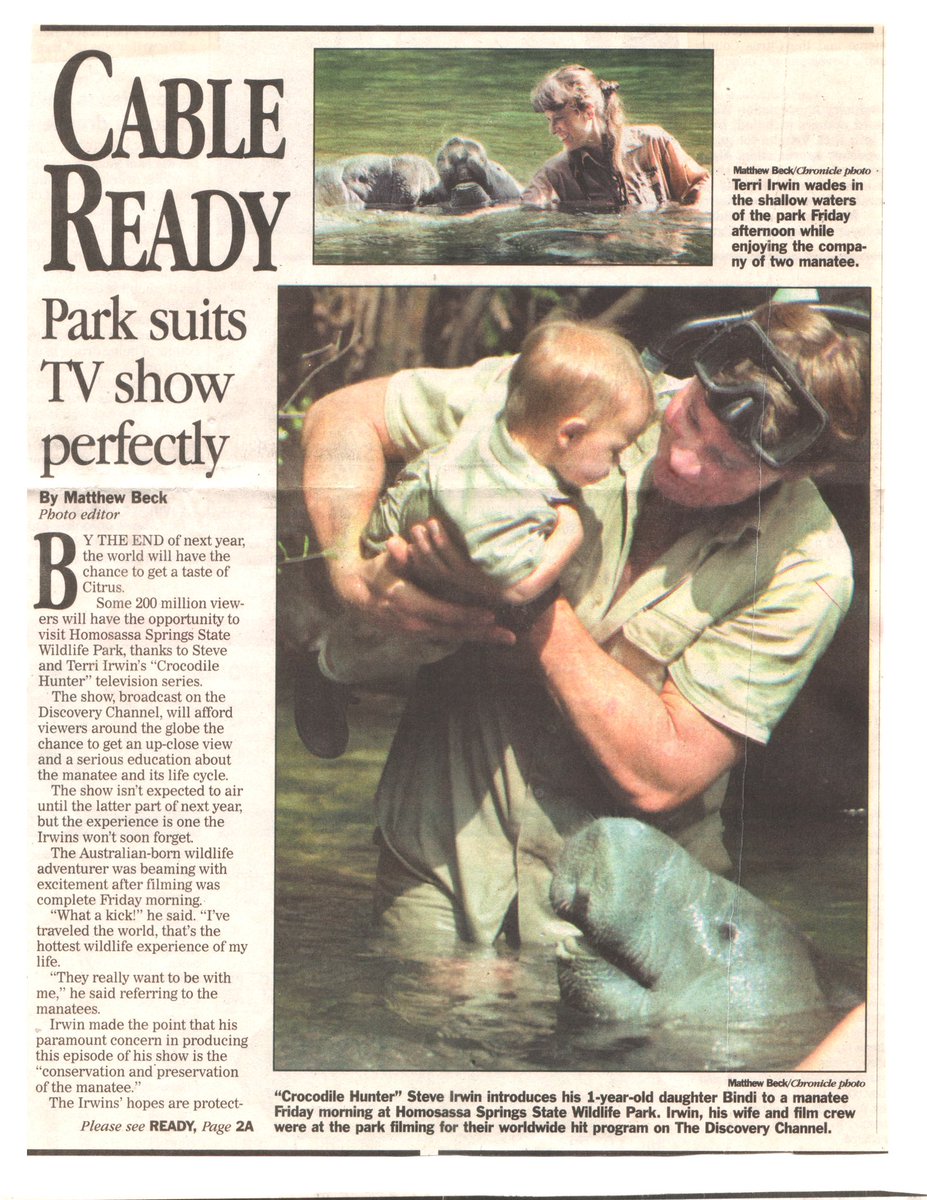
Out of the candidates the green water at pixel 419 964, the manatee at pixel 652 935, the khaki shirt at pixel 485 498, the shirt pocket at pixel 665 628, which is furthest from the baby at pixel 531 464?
the manatee at pixel 652 935

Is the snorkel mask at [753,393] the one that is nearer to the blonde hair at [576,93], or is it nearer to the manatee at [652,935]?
the blonde hair at [576,93]

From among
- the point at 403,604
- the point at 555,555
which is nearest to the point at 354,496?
the point at 403,604

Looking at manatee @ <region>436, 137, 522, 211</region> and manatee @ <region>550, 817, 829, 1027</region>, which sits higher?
manatee @ <region>436, 137, 522, 211</region>

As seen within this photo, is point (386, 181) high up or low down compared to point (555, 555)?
up

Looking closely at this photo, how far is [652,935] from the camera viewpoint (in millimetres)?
1731

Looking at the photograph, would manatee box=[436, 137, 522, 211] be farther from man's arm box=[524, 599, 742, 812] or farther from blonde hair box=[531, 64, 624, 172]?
man's arm box=[524, 599, 742, 812]

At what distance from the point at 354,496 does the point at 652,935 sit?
2.49 ft

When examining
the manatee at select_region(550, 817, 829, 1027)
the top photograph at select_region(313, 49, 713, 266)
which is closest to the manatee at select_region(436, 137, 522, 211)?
the top photograph at select_region(313, 49, 713, 266)

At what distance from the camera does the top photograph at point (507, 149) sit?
1.76 metres

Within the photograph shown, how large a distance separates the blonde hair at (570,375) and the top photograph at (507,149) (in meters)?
0.12

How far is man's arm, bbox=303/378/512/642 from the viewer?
174cm

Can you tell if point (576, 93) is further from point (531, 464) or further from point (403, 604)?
point (403, 604)

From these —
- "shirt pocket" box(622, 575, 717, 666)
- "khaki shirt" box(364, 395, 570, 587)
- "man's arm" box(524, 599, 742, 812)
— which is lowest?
"man's arm" box(524, 599, 742, 812)

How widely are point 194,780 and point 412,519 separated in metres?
0.49
